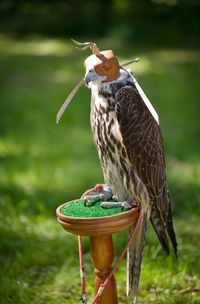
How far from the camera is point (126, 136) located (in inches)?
75.1

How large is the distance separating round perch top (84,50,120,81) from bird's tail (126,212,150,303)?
2.30 feet

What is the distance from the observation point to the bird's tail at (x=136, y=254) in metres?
2.08

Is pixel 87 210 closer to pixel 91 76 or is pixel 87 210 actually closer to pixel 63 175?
pixel 91 76

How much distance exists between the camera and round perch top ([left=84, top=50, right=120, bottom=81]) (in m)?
1.87

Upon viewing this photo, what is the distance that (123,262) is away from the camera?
304cm

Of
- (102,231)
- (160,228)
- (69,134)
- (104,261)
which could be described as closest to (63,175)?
(69,134)

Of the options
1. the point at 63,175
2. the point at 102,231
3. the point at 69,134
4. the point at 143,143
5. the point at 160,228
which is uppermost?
the point at 143,143

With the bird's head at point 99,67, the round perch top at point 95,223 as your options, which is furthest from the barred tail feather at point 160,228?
the bird's head at point 99,67

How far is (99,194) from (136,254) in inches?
14.3

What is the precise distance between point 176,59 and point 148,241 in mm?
7243

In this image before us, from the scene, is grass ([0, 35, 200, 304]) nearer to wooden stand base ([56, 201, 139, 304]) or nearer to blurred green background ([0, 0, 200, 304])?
blurred green background ([0, 0, 200, 304])

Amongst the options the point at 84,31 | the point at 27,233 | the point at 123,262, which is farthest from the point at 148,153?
the point at 84,31

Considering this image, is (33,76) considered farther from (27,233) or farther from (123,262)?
(123,262)

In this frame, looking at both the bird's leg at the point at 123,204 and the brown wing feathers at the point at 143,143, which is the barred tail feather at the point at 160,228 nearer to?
the brown wing feathers at the point at 143,143
